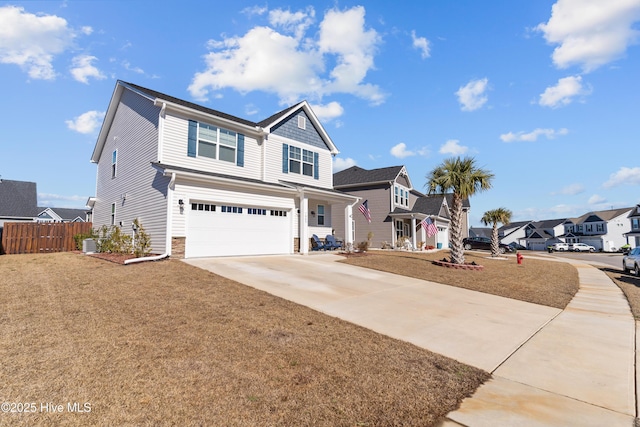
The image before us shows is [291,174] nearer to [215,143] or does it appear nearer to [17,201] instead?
[215,143]

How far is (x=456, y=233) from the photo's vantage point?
50.7ft

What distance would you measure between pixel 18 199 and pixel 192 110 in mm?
27100

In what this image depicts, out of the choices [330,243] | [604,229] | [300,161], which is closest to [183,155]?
[300,161]

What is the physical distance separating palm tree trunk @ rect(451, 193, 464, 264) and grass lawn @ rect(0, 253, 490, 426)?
10.8m

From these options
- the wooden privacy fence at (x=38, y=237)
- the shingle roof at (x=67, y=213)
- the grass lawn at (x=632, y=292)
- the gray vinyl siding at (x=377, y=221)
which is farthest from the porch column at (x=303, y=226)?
the shingle roof at (x=67, y=213)

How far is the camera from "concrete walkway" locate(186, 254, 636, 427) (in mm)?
3480

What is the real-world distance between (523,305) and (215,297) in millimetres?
7989

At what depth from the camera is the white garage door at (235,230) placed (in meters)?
13.5

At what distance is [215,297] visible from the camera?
7293 mm

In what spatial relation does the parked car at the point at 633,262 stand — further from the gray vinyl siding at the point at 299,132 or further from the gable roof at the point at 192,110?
the gray vinyl siding at the point at 299,132

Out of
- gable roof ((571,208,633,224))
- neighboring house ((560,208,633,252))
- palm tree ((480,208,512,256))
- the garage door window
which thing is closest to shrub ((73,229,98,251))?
the garage door window

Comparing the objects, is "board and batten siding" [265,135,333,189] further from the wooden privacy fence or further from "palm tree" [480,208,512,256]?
"palm tree" [480,208,512,256]

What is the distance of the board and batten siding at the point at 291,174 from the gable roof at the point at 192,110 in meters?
0.81

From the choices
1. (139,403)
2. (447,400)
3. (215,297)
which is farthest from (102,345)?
(447,400)
